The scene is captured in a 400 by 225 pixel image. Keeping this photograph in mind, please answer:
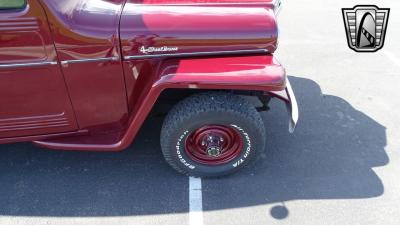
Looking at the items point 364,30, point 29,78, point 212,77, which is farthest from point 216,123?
point 364,30

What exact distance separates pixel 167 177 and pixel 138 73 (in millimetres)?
881

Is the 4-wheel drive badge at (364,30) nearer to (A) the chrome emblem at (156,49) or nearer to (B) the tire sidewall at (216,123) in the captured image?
(B) the tire sidewall at (216,123)

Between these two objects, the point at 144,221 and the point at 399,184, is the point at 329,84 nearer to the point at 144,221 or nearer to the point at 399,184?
the point at 399,184

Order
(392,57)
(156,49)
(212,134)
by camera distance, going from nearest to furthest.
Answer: (156,49) < (212,134) < (392,57)

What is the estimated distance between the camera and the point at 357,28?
528 cm

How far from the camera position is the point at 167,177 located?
2.79m

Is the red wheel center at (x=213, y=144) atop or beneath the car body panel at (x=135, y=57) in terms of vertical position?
beneath

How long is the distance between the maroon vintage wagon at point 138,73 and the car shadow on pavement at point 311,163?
202 millimetres

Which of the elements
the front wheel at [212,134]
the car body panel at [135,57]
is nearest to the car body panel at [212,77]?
the car body panel at [135,57]

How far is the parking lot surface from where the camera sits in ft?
8.17

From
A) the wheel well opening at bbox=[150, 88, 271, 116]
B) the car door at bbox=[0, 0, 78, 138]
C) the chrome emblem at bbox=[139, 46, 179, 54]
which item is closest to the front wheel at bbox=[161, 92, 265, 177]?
the wheel well opening at bbox=[150, 88, 271, 116]

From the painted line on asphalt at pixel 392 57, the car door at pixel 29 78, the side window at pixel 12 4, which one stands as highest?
the side window at pixel 12 4

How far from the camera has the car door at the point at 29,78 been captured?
6.95 feet

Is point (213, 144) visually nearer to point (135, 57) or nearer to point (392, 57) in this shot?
point (135, 57)
